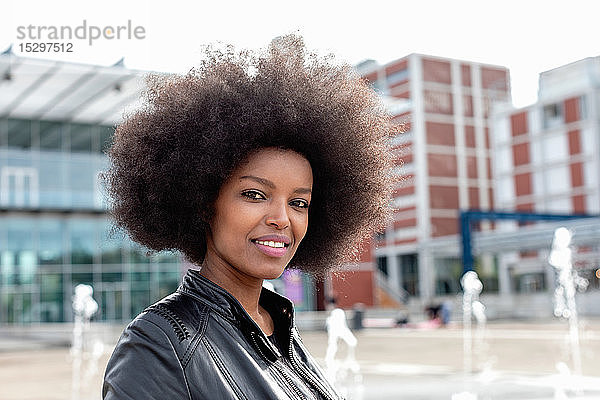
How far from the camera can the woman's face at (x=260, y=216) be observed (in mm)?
1674

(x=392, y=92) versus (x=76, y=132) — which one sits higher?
(x=392, y=92)

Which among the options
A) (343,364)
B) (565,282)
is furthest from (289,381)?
(565,282)

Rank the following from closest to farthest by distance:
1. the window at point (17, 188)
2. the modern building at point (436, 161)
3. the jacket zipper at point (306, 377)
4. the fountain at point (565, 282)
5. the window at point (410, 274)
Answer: the jacket zipper at point (306, 377) → the window at point (17, 188) → the fountain at point (565, 282) → the modern building at point (436, 161) → the window at point (410, 274)

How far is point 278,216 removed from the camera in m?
1.68

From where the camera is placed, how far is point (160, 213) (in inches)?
75.1

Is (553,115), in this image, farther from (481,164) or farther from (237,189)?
(237,189)

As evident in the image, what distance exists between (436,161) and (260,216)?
55.3 metres

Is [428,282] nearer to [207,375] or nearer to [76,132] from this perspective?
[76,132]

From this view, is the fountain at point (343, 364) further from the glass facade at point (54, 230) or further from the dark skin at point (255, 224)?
the glass facade at point (54, 230)

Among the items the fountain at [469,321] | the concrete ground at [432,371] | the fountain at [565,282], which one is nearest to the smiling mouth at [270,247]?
the concrete ground at [432,371]

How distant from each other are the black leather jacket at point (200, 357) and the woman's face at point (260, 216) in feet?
0.33

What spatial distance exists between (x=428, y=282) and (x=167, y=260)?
75.9 ft

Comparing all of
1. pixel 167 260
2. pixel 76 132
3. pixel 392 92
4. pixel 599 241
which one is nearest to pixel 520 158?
pixel 392 92

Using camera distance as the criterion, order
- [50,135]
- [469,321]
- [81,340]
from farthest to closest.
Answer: [469,321] → [50,135] → [81,340]
